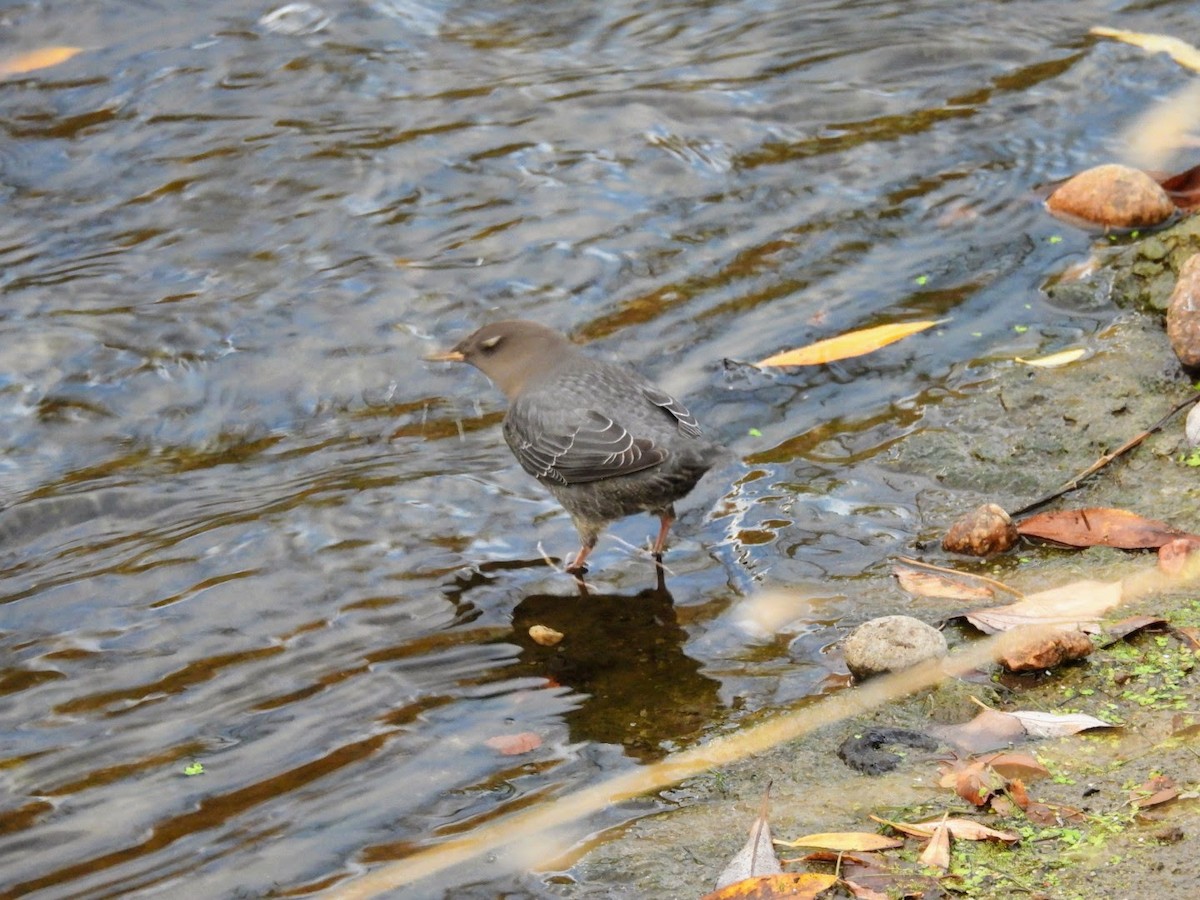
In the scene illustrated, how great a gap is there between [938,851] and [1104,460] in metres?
2.75

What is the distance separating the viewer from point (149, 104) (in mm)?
9938

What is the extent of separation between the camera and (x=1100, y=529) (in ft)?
17.4

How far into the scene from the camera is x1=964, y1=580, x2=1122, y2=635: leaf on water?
4.77m

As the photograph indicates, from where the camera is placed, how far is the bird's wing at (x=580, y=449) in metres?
6.03

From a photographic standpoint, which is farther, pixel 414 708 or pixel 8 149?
pixel 8 149

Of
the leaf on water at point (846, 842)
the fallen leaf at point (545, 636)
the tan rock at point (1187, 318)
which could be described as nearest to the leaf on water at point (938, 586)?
the fallen leaf at point (545, 636)

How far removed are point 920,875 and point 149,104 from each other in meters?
8.29

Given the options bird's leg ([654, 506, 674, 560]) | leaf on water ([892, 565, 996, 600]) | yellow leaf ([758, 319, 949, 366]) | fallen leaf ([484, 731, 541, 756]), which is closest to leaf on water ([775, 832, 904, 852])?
fallen leaf ([484, 731, 541, 756])

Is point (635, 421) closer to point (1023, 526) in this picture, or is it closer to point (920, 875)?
point (1023, 526)

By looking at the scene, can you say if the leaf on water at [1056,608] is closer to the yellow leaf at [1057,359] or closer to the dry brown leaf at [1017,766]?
the dry brown leaf at [1017,766]

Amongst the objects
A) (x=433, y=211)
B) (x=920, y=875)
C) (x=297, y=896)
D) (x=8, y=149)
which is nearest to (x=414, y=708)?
(x=297, y=896)

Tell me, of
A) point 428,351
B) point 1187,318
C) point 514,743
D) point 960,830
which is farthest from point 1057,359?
point 960,830

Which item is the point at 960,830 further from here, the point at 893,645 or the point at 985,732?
the point at 893,645

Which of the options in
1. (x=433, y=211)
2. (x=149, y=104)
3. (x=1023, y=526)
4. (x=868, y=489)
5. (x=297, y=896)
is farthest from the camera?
(x=149, y=104)
